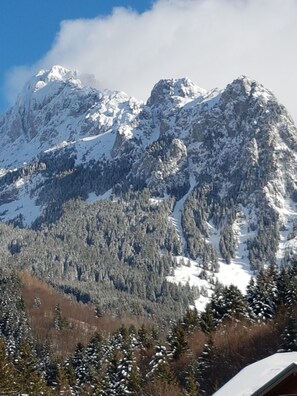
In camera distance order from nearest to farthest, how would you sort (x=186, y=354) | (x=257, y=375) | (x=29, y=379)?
(x=257, y=375) < (x=29, y=379) < (x=186, y=354)

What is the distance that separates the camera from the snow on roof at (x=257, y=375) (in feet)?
77.7

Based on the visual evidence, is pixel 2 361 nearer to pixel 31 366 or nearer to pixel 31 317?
pixel 31 366

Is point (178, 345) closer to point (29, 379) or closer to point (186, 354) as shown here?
point (186, 354)

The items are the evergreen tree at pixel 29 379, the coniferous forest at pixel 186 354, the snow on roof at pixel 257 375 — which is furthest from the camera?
the coniferous forest at pixel 186 354

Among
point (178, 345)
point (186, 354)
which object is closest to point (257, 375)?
point (186, 354)

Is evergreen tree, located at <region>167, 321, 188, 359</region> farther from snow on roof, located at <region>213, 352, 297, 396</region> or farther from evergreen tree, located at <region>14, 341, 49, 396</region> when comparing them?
snow on roof, located at <region>213, 352, 297, 396</region>

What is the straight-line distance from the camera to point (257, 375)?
25219 millimetres

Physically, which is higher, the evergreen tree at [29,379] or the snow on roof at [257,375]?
the snow on roof at [257,375]

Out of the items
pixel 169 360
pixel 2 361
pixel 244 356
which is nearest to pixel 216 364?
pixel 244 356

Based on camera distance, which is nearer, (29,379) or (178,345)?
(29,379)

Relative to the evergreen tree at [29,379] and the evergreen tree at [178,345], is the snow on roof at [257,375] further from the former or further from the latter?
the evergreen tree at [178,345]

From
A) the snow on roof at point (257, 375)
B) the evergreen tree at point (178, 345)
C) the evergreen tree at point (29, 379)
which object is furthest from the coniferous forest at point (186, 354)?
the snow on roof at point (257, 375)

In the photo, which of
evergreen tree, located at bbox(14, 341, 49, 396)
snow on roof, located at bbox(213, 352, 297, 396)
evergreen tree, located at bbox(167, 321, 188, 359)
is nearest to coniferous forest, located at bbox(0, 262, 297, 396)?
evergreen tree, located at bbox(14, 341, 49, 396)

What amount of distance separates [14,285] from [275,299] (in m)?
102
